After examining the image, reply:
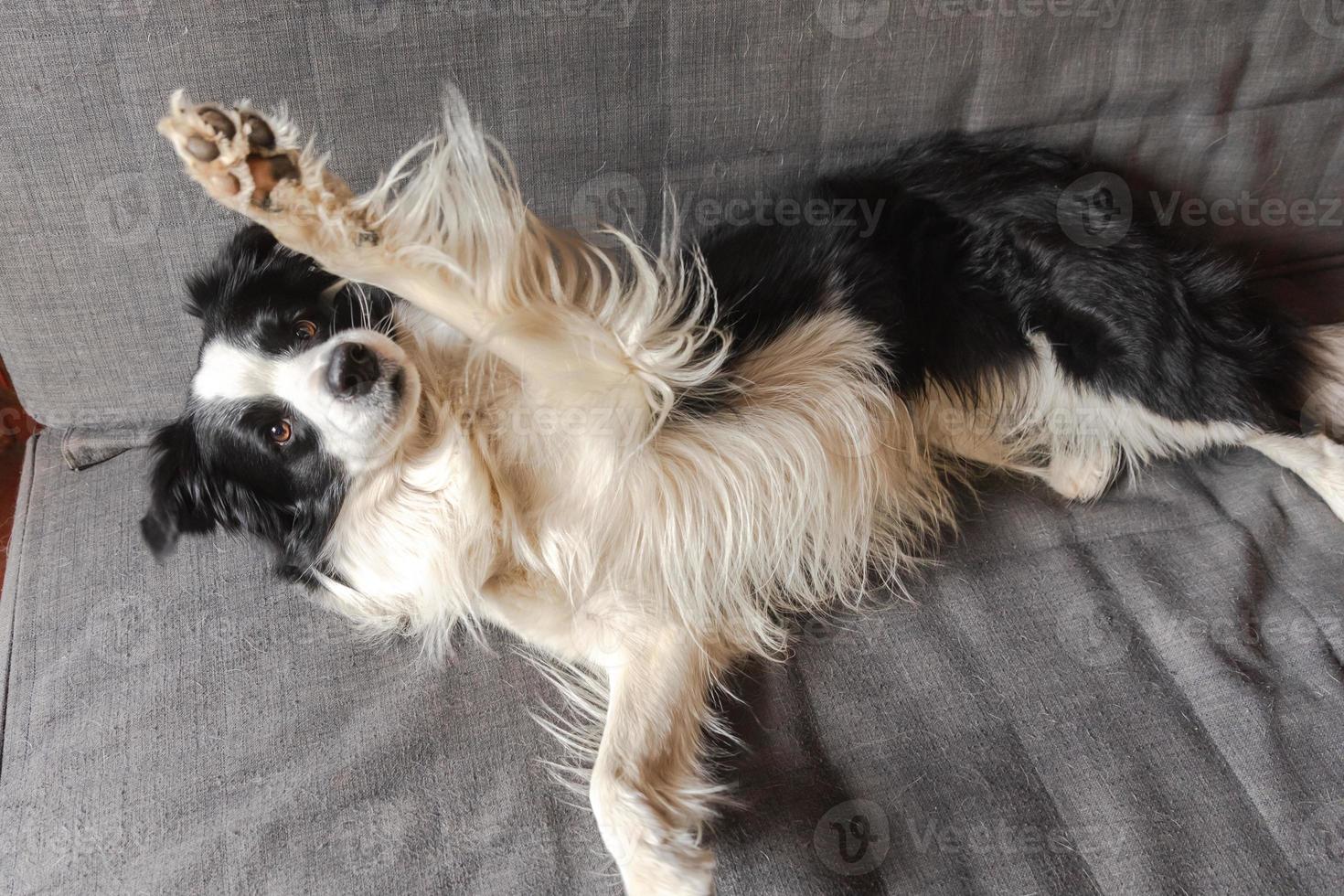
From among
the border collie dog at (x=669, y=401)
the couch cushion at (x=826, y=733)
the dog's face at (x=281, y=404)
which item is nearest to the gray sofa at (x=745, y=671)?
the couch cushion at (x=826, y=733)

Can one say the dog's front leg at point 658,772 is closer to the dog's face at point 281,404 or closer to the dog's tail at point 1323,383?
the dog's face at point 281,404

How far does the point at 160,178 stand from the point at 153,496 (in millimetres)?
620

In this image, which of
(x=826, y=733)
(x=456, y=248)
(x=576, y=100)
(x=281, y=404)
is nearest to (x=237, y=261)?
(x=281, y=404)

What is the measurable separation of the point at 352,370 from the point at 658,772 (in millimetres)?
824

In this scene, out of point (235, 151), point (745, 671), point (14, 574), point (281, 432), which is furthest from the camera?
point (14, 574)

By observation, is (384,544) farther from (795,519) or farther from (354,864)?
(795,519)

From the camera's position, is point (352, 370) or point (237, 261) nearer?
point (352, 370)

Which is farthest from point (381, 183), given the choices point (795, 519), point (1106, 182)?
point (1106, 182)

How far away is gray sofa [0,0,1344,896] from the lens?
4.28ft

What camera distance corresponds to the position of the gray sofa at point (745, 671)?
1.31 m

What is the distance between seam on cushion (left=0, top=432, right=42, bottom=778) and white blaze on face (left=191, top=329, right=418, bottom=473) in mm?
623

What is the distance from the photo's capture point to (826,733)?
4.71 ft

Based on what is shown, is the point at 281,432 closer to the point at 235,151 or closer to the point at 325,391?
A: the point at 325,391

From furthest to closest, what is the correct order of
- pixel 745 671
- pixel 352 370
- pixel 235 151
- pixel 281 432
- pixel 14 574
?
pixel 14 574
pixel 745 671
pixel 281 432
pixel 352 370
pixel 235 151
